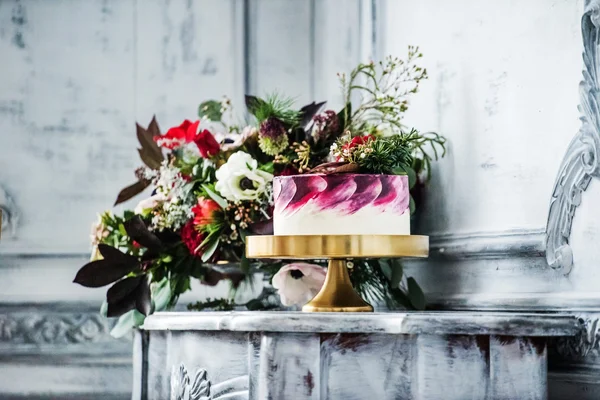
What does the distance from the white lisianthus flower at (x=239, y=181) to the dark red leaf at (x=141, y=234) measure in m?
0.18

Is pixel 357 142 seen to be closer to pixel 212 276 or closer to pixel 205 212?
pixel 205 212

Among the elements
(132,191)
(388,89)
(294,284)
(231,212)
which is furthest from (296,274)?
(132,191)

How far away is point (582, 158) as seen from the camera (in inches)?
51.6

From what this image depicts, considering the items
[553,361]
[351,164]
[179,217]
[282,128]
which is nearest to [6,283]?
[179,217]

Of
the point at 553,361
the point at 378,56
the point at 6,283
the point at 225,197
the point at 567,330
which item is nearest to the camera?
the point at 567,330

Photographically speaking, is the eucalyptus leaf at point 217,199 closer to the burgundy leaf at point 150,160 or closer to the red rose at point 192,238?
the red rose at point 192,238

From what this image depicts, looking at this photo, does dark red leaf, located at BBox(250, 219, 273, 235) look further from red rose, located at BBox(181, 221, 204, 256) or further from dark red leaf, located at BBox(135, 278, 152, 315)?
dark red leaf, located at BBox(135, 278, 152, 315)

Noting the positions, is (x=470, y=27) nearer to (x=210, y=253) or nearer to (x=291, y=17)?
(x=210, y=253)

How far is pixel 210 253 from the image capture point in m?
1.70

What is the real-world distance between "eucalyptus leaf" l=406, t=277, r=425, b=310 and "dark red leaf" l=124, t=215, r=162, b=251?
472 mm

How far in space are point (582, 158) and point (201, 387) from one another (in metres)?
0.63

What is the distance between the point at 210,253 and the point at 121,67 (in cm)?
100

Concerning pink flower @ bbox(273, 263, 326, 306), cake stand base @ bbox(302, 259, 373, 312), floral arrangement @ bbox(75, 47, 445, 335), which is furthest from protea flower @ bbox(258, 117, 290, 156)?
cake stand base @ bbox(302, 259, 373, 312)

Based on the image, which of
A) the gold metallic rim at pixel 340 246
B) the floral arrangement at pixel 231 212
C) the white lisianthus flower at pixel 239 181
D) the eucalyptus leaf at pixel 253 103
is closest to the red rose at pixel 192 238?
the floral arrangement at pixel 231 212
